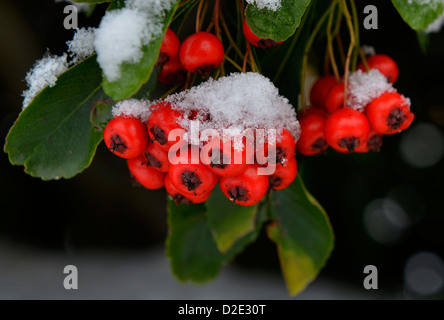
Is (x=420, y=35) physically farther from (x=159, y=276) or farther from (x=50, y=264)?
(x=50, y=264)

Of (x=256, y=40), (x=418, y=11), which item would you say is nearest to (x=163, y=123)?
(x=256, y=40)

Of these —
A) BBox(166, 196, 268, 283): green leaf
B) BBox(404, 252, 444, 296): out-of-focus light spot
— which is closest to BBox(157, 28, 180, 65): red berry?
BBox(166, 196, 268, 283): green leaf

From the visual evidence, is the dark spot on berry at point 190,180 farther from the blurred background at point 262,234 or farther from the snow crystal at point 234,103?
the blurred background at point 262,234

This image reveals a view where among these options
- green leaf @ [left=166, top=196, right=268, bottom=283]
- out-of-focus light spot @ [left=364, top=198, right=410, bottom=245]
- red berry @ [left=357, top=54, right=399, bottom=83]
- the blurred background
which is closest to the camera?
red berry @ [left=357, top=54, right=399, bottom=83]

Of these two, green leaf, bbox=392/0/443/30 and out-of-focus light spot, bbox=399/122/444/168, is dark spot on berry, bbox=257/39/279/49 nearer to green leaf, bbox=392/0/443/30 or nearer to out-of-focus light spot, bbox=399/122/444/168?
green leaf, bbox=392/0/443/30

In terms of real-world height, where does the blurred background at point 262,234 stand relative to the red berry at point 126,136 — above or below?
below

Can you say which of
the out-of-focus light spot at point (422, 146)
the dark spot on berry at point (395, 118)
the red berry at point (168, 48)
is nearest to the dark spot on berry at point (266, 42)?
the red berry at point (168, 48)
